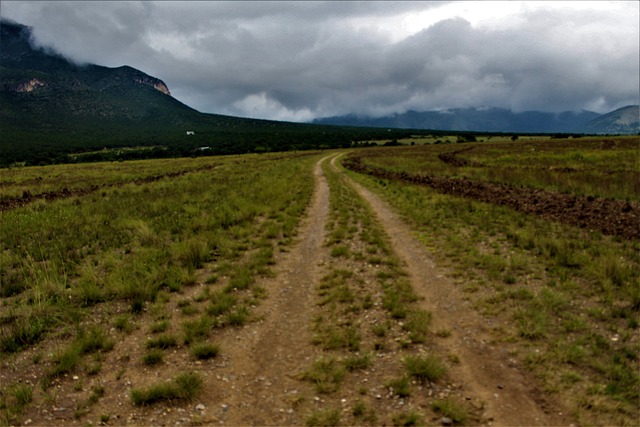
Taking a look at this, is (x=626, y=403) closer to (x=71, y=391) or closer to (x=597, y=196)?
(x=71, y=391)

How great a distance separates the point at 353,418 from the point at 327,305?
3098mm

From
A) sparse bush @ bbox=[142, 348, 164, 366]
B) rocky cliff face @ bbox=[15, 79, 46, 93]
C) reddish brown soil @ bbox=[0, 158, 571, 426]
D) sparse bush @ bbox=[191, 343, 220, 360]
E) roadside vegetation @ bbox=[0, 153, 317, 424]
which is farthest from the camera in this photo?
rocky cliff face @ bbox=[15, 79, 46, 93]

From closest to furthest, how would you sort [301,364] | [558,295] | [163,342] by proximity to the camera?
[301,364], [163,342], [558,295]

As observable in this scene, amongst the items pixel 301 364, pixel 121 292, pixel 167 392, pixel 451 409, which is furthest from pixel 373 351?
pixel 121 292

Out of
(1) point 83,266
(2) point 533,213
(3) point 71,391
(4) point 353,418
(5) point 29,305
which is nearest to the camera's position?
(4) point 353,418

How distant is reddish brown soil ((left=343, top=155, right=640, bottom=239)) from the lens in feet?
40.4

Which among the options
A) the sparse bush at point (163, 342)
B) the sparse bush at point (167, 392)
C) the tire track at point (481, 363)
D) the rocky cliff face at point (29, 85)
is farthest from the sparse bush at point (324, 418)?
the rocky cliff face at point (29, 85)

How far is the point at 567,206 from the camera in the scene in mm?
15820

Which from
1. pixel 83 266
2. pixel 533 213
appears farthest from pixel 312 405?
pixel 533 213

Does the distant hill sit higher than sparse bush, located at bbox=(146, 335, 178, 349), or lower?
higher

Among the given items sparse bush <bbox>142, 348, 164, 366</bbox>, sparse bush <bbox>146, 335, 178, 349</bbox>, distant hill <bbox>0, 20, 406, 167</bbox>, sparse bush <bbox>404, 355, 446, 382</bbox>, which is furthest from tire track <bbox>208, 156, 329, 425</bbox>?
distant hill <bbox>0, 20, 406, 167</bbox>

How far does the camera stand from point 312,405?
15.0 feet

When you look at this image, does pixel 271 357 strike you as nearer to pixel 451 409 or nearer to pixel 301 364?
pixel 301 364

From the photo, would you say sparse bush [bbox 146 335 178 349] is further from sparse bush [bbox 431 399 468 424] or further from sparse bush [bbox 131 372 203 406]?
sparse bush [bbox 431 399 468 424]
